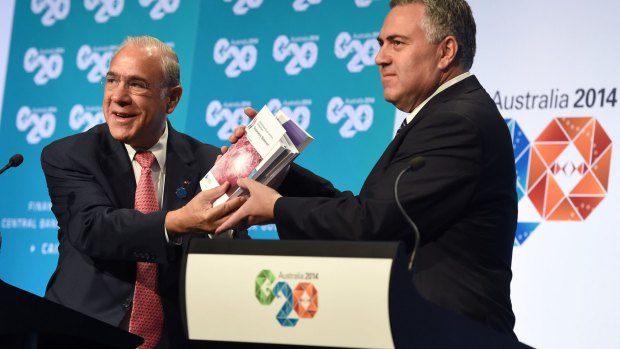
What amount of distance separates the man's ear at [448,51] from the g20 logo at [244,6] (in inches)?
117

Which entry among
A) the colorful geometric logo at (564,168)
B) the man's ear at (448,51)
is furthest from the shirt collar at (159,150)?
the colorful geometric logo at (564,168)

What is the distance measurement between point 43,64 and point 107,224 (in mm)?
3443

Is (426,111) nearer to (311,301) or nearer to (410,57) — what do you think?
(410,57)

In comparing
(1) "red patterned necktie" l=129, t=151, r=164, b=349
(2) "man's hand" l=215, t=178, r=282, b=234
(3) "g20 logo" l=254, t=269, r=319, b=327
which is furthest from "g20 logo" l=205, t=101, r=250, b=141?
(3) "g20 logo" l=254, t=269, r=319, b=327

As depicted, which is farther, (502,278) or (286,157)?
(286,157)

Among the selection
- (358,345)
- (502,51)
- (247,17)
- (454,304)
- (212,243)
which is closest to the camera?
(358,345)

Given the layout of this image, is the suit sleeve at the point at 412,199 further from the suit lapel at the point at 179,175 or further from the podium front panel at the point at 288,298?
the suit lapel at the point at 179,175

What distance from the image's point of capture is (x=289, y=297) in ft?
8.39

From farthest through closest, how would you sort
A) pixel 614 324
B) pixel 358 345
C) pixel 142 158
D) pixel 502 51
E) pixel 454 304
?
pixel 502 51, pixel 614 324, pixel 142 158, pixel 454 304, pixel 358 345

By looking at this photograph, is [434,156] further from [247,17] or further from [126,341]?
[247,17]

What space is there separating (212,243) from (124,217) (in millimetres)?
1184

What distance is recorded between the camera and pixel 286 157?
344 centimetres

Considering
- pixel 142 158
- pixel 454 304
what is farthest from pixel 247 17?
pixel 454 304

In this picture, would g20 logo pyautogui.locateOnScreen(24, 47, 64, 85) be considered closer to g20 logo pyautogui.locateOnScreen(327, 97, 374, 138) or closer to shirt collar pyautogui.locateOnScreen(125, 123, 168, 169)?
g20 logo pyautogui.locateOnScreen(327, 97, 374, 138)
